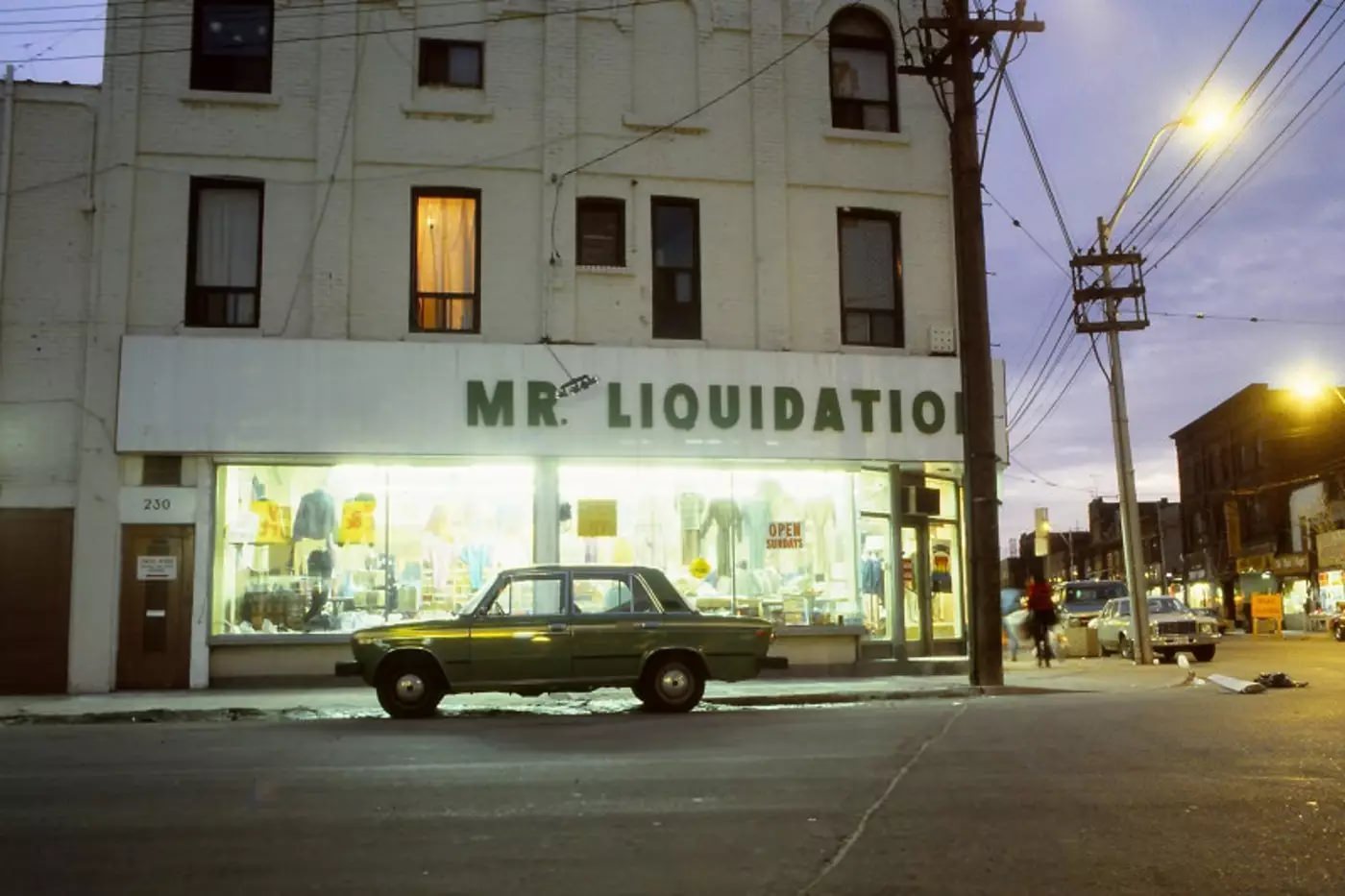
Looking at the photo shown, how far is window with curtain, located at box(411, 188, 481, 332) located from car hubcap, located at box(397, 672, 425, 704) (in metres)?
6.79

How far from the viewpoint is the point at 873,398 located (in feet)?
65.5

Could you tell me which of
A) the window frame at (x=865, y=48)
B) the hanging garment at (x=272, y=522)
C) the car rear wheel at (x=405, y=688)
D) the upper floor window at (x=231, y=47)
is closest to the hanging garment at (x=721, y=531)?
the hanging garment at (x=272, y=522)

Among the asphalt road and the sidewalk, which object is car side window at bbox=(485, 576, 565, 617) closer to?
the sidewalk

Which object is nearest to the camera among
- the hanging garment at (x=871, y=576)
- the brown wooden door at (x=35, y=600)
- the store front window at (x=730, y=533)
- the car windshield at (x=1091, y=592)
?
the brown wooden door at (x=35, y=600)

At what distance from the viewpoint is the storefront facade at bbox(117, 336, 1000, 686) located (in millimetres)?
18031

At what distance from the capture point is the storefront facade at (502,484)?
59.2ft

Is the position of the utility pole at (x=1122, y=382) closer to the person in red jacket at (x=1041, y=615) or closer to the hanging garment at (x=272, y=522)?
the person in red jacket at (x=1041, y=615)

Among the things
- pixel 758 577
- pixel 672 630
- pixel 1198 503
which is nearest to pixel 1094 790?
pixel 672 630

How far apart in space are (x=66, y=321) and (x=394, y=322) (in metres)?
4.54

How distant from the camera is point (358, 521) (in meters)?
18.8

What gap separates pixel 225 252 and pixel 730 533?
870 centimetres

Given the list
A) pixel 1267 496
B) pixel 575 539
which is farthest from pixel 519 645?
pixel 1267 496

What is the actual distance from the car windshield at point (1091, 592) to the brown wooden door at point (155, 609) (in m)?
21.9

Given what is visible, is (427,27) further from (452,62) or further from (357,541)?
(357,541)
